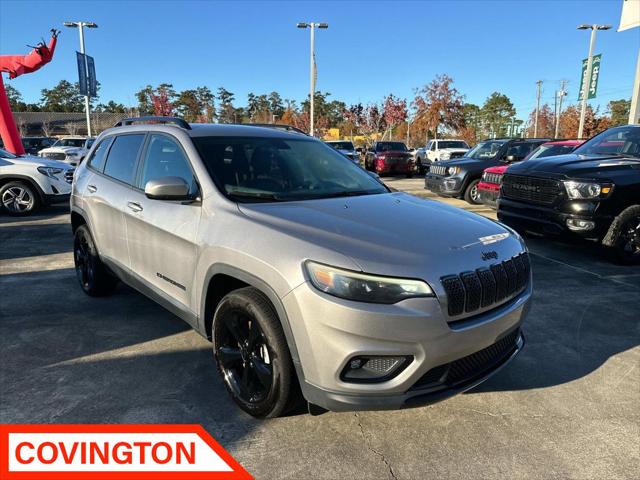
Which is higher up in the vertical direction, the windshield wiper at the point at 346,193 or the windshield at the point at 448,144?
the windshield at the point at 448,144

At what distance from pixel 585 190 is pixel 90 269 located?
19.3 ft

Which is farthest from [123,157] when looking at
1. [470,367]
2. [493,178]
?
[493,178]

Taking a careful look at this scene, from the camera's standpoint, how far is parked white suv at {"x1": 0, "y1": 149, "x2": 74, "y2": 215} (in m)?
9.77

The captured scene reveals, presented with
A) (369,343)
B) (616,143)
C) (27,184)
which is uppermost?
(616,143)

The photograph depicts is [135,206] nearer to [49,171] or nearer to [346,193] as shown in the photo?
[346,193]

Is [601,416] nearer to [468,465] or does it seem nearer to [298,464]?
[468,465]

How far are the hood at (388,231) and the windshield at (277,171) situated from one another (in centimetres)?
22

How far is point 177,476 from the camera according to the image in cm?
234

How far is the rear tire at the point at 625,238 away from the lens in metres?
5.80

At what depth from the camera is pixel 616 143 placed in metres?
6.93

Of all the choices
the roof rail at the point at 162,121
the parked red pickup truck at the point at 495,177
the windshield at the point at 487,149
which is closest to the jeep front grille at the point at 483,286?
the roof rail at the point at 162,121

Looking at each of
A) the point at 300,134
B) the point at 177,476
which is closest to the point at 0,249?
the point at 300,134

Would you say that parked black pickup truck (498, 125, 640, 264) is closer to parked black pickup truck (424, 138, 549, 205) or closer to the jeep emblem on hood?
the jeep emblem on hood

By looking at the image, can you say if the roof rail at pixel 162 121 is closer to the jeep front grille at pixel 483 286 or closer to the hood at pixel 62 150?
the jeep front grille at pixel 483 286
